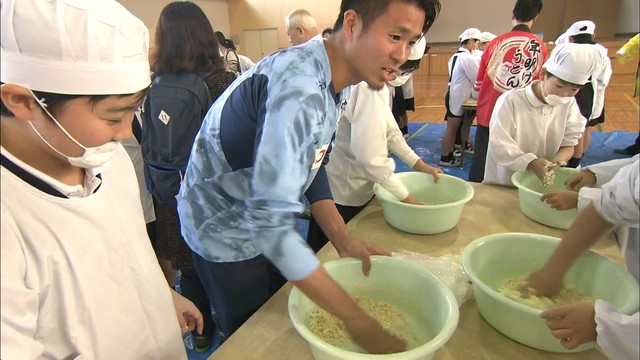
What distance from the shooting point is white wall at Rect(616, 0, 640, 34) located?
7.84 metres

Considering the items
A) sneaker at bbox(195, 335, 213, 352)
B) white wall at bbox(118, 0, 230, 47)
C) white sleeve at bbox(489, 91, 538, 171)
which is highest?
white wall at bbox(118, 0, 230, 47)

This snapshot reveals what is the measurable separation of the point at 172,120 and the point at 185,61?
25 cm

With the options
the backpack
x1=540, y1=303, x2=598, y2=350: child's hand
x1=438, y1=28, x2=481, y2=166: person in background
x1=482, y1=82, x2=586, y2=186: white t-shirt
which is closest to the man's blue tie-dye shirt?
x1=540, y1=303, x2=598, y2=350: child's hand

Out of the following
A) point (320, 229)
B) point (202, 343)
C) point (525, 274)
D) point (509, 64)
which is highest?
point (509, 64)

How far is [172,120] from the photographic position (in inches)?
61.4

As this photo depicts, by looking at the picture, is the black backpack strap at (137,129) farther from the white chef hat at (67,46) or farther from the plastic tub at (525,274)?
the plastic tub at (525,274)

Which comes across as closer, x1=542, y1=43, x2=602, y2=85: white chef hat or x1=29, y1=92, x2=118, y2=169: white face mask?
x1=29, y1=92, x2=118, y2=169: white face mask

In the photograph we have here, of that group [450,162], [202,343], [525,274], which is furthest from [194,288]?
[450,162]

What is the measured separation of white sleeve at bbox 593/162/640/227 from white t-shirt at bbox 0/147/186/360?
35.5 inches

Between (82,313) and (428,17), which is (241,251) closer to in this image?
(82,313)

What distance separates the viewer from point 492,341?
0.82 m

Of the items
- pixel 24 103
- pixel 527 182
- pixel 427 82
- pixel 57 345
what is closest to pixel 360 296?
pixel 57 345

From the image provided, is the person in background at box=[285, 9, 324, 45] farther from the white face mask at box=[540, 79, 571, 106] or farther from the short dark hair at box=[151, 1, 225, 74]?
the white face mask at box=[540, 79, 571, 106]

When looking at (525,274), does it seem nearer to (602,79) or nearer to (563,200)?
(563,200)
